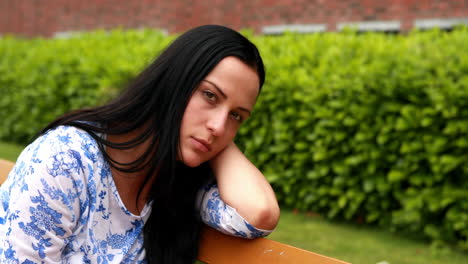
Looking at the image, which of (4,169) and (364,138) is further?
(364,138)

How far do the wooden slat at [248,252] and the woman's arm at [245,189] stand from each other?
0.08m

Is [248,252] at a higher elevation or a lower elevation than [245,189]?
lower

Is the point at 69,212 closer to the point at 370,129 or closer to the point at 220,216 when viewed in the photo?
the point at 220,216

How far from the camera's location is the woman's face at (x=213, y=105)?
180 centimetres

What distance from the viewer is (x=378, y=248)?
463cm

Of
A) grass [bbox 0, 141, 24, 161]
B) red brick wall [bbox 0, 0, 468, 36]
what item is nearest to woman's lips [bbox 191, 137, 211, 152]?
A: grass [bbox 0, 141, 24, 161]

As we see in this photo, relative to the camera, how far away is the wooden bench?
1.82 m

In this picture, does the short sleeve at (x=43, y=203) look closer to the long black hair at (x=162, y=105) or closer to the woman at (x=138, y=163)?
the woman at (x=138, y=163)

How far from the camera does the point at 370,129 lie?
4.75 meters

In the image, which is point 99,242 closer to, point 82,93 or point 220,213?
point 220,213

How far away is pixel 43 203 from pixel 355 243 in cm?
354

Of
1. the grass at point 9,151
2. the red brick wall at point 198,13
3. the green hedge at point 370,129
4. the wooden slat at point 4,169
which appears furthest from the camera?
the red brick wall at point 198,13

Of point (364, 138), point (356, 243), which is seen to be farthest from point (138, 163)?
point (356, 243)

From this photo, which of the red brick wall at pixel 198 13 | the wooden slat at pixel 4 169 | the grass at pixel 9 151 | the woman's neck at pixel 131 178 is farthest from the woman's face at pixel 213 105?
the red brick wall at pixel 198 13
